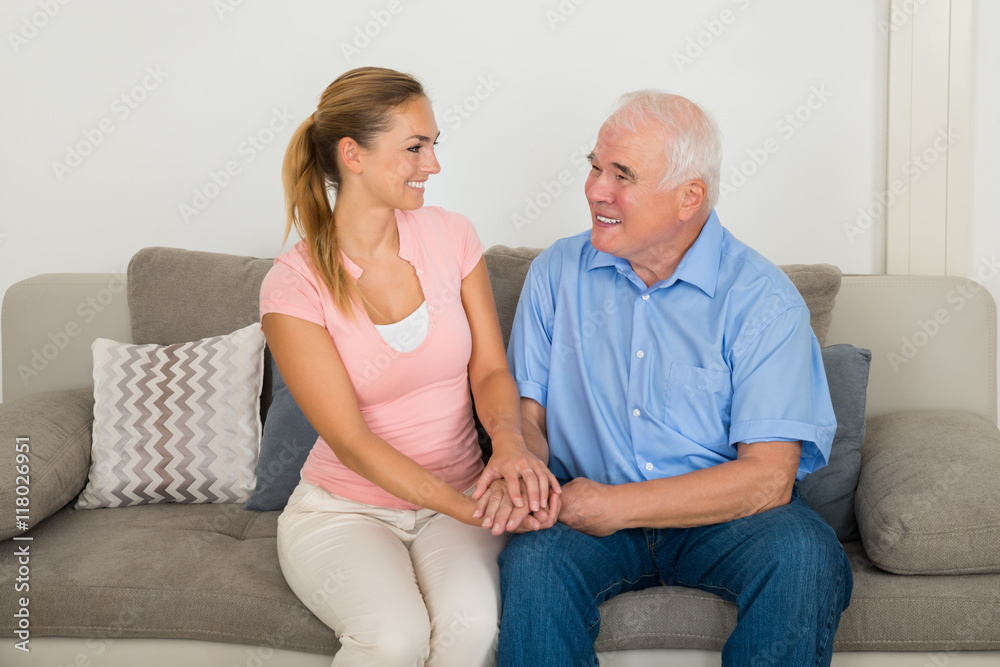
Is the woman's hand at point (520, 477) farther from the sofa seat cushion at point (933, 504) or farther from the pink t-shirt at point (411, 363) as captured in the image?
the sofa seat cushion at point (933, 504)

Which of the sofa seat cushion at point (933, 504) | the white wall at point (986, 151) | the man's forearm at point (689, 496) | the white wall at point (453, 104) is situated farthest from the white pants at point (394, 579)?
the white wall at point (986, 151)

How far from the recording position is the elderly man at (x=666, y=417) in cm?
137

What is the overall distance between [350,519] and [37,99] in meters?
1.98

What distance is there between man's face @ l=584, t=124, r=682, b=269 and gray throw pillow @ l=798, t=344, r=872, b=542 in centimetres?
53

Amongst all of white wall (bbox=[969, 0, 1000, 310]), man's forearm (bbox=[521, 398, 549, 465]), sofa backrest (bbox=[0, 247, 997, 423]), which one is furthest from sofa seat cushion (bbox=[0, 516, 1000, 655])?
white wall (bbox=[969, 0, 1000, 310])

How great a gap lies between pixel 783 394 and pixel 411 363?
0.71 meters

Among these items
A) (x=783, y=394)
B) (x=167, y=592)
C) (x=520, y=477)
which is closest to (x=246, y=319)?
(x=167, y=592)

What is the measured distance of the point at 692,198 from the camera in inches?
64.6

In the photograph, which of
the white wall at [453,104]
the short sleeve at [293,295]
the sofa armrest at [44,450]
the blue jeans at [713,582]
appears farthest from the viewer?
the white wall at [453,104]

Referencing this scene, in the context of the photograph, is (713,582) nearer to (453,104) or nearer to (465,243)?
(465,243)

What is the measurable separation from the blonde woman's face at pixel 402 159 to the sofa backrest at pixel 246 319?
1.63ft

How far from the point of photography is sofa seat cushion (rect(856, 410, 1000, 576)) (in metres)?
1.51

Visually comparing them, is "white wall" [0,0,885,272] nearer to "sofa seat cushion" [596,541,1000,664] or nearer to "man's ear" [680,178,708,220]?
"man's ear" [680,178,708,220]

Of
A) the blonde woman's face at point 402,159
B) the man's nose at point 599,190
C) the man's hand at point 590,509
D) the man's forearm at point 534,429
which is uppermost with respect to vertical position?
the blonde woman's face at point 402,159
